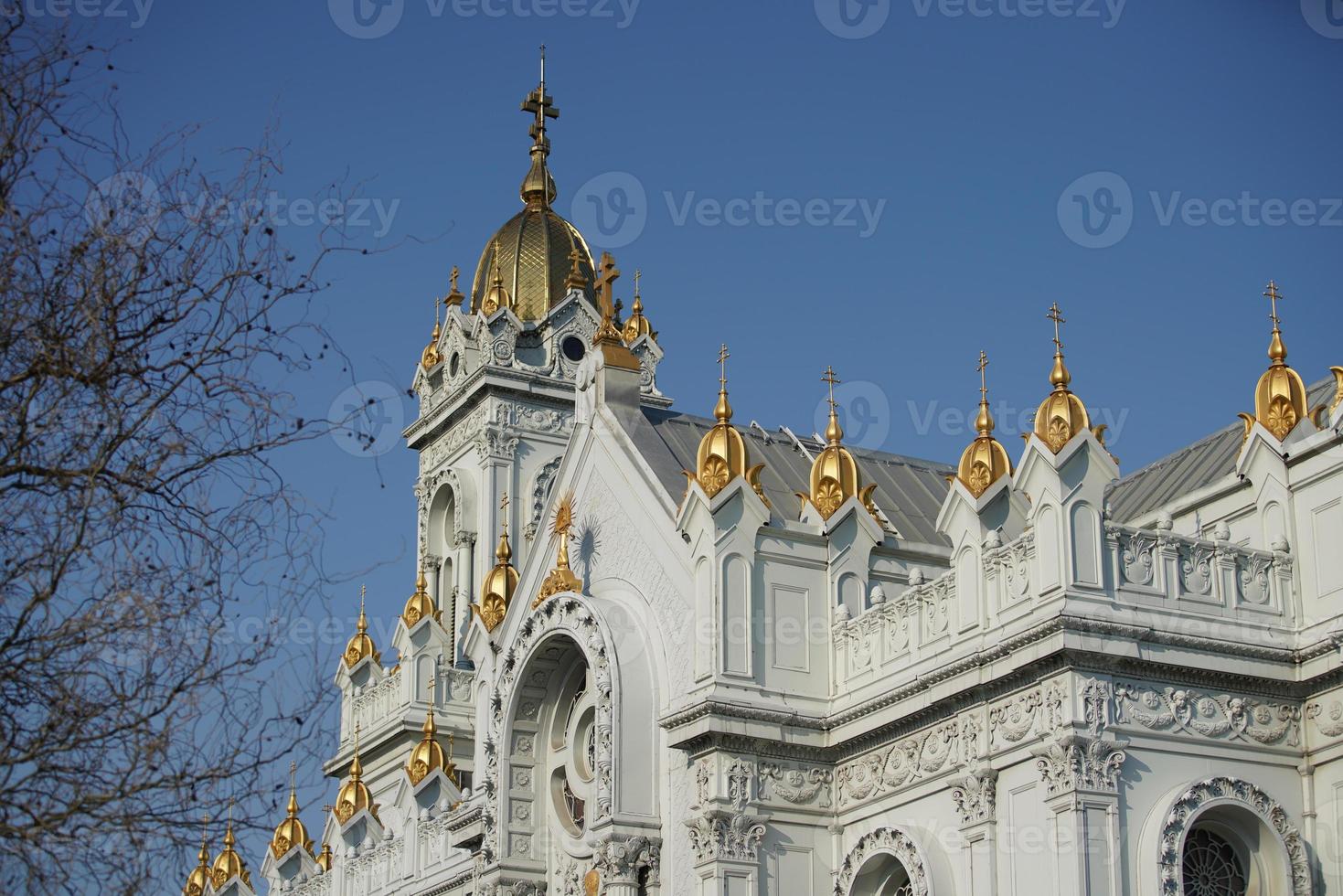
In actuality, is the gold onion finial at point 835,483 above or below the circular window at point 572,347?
below

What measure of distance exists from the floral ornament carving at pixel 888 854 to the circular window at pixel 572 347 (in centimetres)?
2932

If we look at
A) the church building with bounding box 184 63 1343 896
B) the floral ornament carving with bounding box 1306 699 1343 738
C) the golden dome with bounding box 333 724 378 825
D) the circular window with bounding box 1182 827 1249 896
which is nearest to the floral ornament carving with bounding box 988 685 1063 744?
the church building with bounding box 184 63 1343 896

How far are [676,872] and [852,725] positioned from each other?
3.70 meters

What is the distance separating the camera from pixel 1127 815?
27781 millimetres

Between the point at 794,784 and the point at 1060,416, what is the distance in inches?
300

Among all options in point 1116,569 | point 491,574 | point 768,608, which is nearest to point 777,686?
point 768,608

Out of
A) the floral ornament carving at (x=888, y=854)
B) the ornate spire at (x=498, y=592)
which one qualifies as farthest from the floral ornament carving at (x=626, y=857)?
the ornate spire at (x=498, y=592)

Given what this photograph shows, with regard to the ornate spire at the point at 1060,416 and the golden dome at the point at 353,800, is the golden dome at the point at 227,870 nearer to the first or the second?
the golden dome at the point at 353,800

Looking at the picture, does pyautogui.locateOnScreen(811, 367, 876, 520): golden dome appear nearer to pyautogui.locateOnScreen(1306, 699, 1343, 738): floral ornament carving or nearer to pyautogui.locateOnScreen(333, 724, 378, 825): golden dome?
pyautogui.locateOnScreen(1306, 699, 1343, 738): floral ornament carving

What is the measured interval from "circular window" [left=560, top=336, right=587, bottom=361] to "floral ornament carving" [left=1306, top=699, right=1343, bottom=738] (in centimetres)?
3330

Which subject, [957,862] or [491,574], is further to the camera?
[491,574]

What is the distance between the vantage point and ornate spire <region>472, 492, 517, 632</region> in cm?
4353

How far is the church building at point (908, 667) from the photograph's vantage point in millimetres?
28281

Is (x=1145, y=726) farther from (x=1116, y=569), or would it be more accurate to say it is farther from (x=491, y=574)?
(x=491, y=574)
